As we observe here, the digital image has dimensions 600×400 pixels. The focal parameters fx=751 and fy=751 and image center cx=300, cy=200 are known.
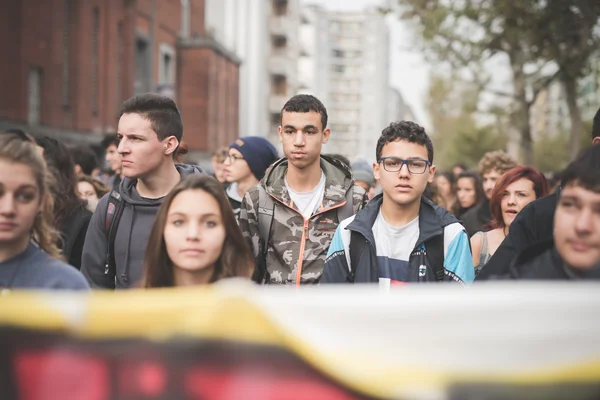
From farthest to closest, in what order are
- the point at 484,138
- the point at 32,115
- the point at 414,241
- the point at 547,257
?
the point at 484,138 < the point at 32,115 < the point at 414,241 < the point at 547,257

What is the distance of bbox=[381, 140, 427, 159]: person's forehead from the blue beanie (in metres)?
3.06

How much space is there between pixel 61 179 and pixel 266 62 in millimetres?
62486

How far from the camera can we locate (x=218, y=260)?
3.53 meters

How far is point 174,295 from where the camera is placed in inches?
93.9

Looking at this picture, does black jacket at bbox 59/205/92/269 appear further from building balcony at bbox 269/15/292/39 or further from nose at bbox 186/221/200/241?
building balcony at bbox 269/15/292/39

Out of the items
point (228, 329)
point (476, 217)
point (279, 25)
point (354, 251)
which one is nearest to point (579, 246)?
point (228, 329)

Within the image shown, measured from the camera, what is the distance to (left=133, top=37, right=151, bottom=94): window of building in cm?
3991

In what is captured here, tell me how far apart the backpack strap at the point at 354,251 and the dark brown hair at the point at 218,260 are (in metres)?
0.80

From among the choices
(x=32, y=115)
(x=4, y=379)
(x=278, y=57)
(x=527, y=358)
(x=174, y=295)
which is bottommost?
(x=4, y=379)

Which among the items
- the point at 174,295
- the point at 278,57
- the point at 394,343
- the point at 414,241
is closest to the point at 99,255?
the point at 414,241

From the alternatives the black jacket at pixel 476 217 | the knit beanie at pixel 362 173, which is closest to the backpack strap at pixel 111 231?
the knit beanie at pixel 362 173

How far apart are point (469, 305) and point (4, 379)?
1530mm

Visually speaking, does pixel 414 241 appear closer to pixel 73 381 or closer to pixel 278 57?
pixel 73 381

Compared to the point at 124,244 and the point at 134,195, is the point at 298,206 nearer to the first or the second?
the point at 134,195
